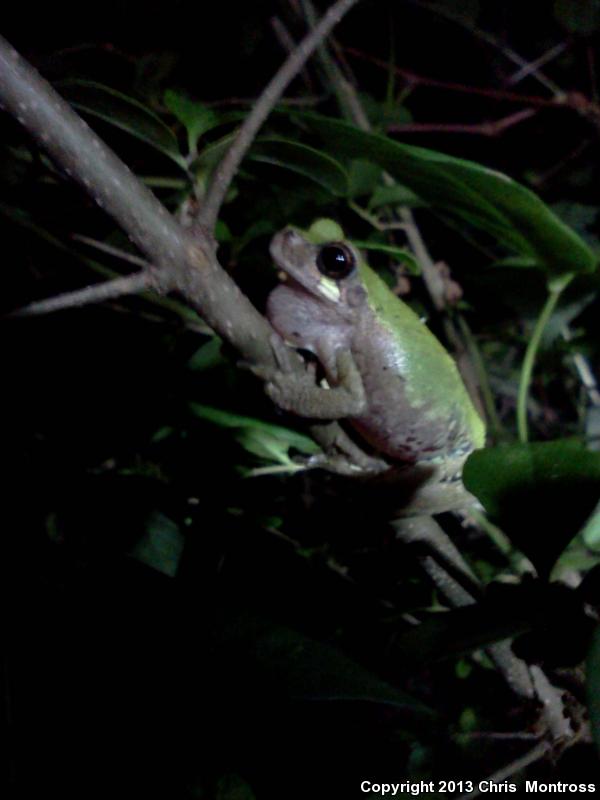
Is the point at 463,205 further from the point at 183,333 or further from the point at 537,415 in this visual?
the point at 537,415

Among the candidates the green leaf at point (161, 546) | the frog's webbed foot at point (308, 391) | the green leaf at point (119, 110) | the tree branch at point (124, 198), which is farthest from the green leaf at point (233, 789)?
the green leaf at point (119, 110)

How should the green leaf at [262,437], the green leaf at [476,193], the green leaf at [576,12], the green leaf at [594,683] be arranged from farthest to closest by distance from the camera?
the green leaf at [576,12], the green leaf at [262,437], the green leaf at [476,193], the green leaf at [594,683]

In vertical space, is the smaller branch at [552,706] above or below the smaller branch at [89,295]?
below

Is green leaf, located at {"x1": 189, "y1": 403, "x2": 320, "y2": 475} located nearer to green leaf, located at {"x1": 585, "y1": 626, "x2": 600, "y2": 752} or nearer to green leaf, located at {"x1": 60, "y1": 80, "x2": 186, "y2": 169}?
green leaf, located at {"x1": 60, "y1": 80, "x2": 186, "y2": 169}

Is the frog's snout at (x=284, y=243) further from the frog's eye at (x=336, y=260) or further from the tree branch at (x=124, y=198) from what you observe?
the tree branch at (x=124, y=198)

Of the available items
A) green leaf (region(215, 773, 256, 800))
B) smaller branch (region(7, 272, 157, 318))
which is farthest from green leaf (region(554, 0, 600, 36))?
green leaf (region(215, 773, 256, 800))

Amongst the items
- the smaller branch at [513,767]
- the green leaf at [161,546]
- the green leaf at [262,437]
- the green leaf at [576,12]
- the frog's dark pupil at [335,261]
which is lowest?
the green leaf at [161,546]
